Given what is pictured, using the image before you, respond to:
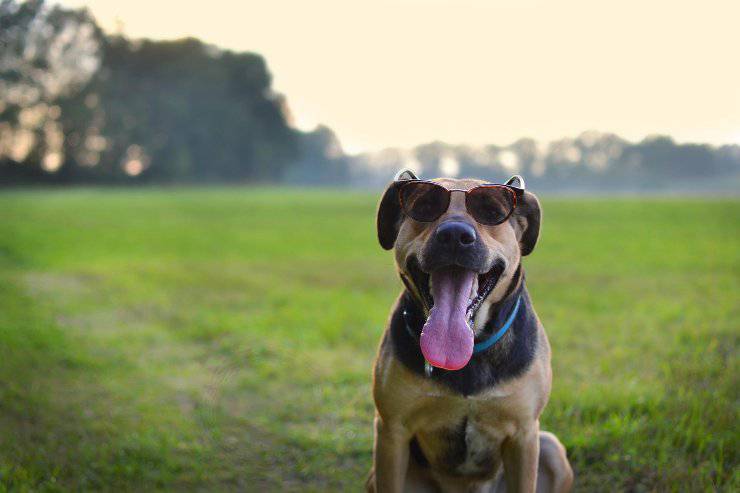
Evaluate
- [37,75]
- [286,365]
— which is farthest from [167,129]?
[286,365]

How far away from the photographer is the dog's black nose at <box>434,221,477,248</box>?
286cm

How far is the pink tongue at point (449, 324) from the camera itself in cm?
291

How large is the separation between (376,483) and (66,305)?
818cm

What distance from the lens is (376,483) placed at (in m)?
3.22

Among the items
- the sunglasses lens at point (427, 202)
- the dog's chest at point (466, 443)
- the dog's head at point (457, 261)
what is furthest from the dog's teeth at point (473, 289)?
the dog's chest at point (466, 443)

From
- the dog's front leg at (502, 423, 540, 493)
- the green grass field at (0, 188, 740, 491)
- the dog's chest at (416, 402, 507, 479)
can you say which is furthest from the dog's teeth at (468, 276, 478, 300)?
the green grass field at (0, 188, 740, 491)

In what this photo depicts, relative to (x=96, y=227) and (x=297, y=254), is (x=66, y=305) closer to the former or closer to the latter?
(x=297, y=254)

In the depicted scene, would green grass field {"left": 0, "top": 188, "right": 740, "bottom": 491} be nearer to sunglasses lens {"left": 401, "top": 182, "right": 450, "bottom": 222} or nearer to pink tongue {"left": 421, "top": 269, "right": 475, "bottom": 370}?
pink tongue {"left": 421, "top": 269, "right": 475, "bottom": 370}

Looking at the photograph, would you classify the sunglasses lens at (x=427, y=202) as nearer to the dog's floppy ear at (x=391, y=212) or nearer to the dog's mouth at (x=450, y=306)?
the dog's floppy ear at (x=391, y=212)

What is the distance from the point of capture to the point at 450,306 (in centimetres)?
298

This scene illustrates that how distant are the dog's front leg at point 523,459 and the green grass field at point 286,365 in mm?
1202

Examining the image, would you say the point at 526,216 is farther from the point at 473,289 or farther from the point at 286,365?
the point at 286,365

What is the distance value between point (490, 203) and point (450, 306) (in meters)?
0.52

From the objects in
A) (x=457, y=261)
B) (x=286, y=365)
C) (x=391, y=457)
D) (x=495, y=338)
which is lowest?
(x=286, y=365)
